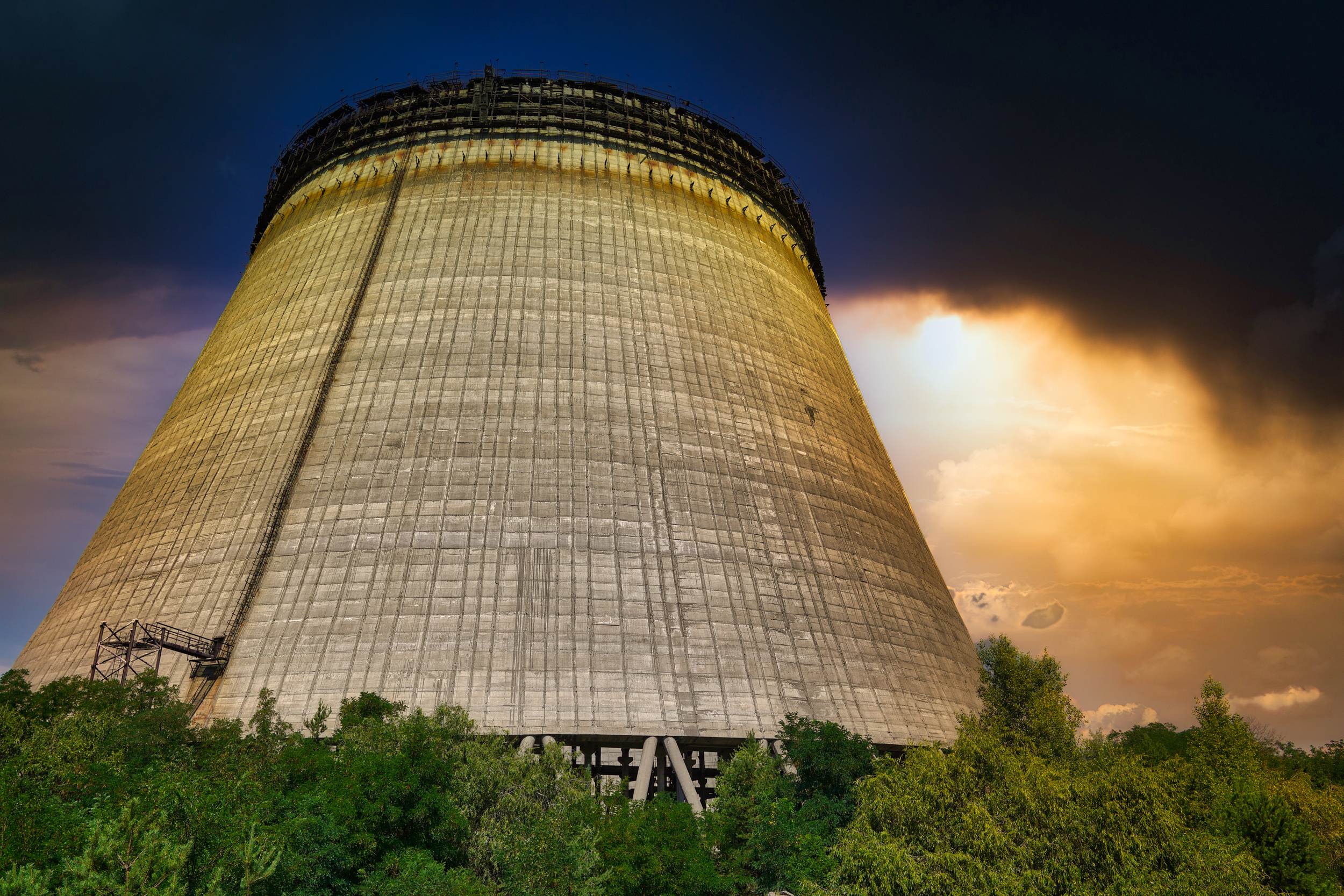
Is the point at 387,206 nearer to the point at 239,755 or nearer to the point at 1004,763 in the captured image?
the point at 239,755

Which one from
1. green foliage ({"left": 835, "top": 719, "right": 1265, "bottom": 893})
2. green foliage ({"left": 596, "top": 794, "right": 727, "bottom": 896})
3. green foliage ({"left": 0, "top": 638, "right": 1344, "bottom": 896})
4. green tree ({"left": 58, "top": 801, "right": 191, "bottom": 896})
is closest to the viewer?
green tree ({"left": 58, "top": 801, "right": 191, "bottom": 896})

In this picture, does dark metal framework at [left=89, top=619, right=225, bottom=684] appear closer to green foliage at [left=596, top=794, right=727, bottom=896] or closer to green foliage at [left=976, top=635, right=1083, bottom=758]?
green foliage at [left=596, top=794, right=727, bottom=896]

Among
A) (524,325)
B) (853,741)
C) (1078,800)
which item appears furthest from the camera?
(524,325)

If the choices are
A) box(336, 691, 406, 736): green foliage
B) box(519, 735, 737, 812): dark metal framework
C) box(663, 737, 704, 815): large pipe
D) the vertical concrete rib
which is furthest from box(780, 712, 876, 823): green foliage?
the vertical concrete rib

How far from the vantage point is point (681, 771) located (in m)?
14.0

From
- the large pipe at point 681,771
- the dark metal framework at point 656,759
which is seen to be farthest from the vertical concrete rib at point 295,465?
the large pipe at point 681,771

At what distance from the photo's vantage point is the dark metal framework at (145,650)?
1489 cm

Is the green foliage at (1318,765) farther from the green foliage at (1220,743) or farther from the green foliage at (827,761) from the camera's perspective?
the green foliage at (827,761)

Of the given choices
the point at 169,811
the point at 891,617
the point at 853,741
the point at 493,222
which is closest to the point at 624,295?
the point at 493,222

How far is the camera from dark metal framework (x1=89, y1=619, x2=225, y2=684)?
14.9m

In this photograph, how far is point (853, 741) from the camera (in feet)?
46.9

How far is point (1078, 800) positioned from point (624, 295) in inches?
601

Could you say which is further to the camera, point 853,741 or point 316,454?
point 316,454

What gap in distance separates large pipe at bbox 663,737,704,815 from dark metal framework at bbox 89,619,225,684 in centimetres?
830
